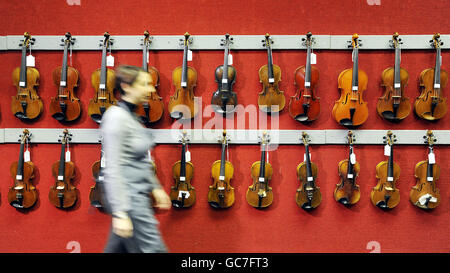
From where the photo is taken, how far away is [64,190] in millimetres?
2969

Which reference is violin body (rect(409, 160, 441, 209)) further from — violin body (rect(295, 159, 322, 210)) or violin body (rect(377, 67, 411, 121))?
violin body (rect(295, 159, 322, 210))

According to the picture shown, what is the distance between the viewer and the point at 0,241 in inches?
123

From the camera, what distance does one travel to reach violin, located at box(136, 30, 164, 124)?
2863 millimetres

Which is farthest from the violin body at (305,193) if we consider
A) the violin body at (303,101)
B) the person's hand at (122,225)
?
the person's hand at (122,225)

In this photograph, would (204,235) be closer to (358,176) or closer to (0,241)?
(358,176)

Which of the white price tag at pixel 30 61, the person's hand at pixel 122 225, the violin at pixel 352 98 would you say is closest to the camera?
the person's hand at pixel 122 225

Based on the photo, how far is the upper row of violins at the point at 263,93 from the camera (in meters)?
2.85

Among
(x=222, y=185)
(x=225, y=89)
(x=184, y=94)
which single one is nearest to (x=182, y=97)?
(x=184, y=94)

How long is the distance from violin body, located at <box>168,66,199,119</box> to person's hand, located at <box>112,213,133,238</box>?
1414 mm

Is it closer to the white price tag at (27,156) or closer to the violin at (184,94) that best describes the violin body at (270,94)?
the violin at (184,94)

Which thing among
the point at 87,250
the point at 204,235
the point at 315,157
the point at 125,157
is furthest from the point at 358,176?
the point at 87,250

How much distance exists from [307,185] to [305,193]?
9 centimetres

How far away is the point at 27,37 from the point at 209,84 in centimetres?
165

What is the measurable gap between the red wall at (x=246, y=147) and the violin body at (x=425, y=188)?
8 centimetres
